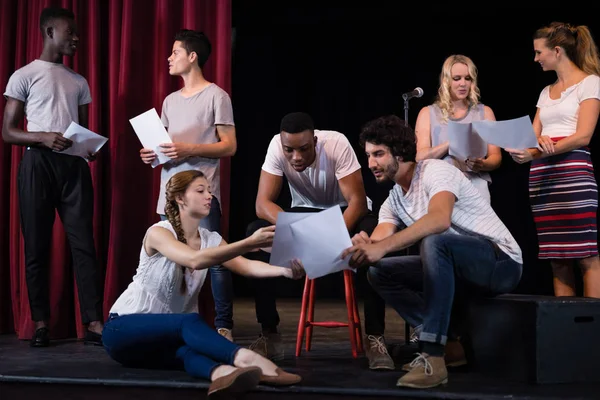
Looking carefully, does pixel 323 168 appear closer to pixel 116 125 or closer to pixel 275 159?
pixel 275 159

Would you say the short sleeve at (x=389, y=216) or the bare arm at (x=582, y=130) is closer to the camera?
the short sleeve at (x=389, y=216)

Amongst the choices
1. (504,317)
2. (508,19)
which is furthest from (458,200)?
(508,19)

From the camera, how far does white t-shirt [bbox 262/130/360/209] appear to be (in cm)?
333

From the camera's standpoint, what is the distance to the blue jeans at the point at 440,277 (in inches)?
102

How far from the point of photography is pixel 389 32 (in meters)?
6.74

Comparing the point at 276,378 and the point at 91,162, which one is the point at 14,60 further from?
the point at 276,378

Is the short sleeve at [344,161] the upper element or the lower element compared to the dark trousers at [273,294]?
upper

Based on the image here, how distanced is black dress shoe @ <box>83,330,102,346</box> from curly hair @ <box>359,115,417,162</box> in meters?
1.59

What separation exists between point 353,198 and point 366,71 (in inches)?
146

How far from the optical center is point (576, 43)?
135 inches

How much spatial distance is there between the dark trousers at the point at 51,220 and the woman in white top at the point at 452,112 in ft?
5.22

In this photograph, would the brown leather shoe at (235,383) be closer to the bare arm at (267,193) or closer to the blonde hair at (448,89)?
the bare arm at (267,193)

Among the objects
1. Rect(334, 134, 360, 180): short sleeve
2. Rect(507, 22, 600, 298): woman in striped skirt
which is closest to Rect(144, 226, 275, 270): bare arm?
Rect(334, 134, 360, 180): short sleeve

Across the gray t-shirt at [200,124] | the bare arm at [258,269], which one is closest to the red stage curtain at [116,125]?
the gray t-shirt at [200,124]
